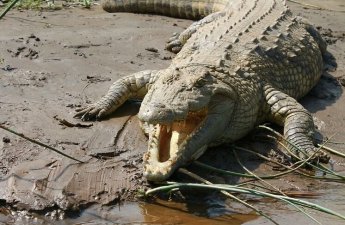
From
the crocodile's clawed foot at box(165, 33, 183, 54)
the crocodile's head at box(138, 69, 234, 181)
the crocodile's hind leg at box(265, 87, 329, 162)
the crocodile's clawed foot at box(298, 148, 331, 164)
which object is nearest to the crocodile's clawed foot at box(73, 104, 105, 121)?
the crocodile's head at box(138, 69, 234, 181)

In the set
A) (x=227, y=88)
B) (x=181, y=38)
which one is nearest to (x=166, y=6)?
(x=181, y=38)

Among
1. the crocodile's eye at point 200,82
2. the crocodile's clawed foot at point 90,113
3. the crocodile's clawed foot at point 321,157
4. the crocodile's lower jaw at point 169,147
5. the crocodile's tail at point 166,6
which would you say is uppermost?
the crocodile's eye at point 200,82

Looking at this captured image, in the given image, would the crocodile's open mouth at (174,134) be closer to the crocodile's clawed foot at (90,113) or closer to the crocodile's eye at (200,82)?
the crocodile's eye at (200,82)

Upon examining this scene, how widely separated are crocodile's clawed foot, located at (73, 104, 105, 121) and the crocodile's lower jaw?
970 millimetres

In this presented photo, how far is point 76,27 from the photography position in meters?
8.18

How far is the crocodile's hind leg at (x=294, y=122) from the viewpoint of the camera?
5340 millimetres

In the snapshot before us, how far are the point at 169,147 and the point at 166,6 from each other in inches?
179

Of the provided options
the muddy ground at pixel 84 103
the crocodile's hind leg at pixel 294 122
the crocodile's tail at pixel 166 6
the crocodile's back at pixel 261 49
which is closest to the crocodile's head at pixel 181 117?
the muddy ground at pixel 84 103

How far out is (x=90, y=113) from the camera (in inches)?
227

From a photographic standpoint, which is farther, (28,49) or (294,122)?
(28,49)

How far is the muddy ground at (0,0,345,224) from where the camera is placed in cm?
464

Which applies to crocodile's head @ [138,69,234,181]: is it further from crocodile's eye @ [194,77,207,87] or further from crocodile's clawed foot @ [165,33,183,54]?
crocodile's clawed foot @ [165,33,183,54]

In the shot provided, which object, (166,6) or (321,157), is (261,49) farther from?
(166,6)

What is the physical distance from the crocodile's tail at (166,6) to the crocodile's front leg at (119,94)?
3.21 metres
